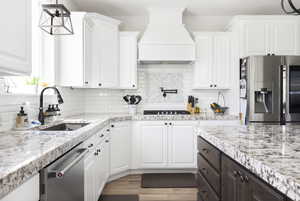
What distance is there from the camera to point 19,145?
125 centimetres

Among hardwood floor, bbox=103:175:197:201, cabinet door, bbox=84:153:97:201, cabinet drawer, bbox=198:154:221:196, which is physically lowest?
hardwood floor, bbox=103:175:197:201

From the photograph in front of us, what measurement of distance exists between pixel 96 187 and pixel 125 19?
9.61ft

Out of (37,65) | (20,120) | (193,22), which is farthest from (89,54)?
(193,22)

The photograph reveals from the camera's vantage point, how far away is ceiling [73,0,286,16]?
3.50 meters

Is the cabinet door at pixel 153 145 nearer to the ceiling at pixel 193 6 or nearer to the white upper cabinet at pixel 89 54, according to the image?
the white upper cabinet at pixel 89 54

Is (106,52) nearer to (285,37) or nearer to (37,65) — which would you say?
(37,65)

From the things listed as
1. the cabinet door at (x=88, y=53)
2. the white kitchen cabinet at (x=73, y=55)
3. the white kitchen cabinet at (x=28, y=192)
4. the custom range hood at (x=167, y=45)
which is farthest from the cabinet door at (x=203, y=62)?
the white kitchen cabinet at (x=28, y=192)

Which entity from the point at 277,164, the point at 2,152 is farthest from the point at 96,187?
the point at 277,164

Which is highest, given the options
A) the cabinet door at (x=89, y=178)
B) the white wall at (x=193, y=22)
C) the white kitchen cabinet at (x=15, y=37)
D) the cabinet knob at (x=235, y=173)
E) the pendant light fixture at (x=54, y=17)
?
the white wall at (x=193, y=22)

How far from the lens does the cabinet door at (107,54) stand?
3.40 m

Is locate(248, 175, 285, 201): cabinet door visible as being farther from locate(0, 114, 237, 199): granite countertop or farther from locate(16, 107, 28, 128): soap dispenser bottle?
locate(16, 107, 28, 128): soap dispenser bottle

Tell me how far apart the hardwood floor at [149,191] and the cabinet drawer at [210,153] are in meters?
1.15

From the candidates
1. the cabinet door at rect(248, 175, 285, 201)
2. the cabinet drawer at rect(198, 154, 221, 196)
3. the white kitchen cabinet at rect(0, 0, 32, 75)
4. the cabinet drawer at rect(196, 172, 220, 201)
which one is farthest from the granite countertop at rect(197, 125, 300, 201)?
the white kitchen cabinet at rect(0, 0, 32, 75)

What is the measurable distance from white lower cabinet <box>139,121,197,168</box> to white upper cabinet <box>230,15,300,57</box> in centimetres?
153
